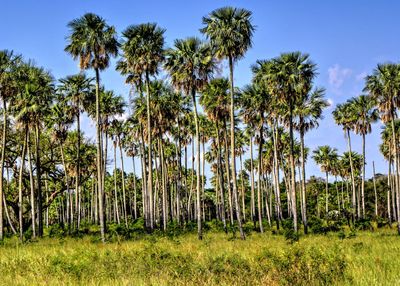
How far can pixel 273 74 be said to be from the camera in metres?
37.3

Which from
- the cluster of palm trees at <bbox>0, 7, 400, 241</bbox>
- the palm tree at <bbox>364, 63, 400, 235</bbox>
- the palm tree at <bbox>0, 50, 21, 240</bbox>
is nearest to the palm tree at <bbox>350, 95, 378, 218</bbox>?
the cluster of palm trees at <bbox>0, 7, 400, 241</bbox>

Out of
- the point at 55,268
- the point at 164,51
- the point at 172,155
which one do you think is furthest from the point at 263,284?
the point at 172,155

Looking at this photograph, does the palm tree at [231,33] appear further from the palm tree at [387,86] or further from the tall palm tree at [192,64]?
the palm tree at [387,86]

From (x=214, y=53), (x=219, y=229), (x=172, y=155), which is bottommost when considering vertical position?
(x=219, y=229)

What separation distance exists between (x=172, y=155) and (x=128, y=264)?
188ft

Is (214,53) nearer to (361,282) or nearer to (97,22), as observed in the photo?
(97,22)

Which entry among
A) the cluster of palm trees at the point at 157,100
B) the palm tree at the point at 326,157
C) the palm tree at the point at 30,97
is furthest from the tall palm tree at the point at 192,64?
the palm tree at the point at 326,157

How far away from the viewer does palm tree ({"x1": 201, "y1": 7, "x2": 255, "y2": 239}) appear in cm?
3183

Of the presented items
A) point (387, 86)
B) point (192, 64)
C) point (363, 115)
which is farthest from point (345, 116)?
point (192, 64)

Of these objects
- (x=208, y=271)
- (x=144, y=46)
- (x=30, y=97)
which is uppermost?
(x=144, y=46)

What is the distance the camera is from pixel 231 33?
31.8 m

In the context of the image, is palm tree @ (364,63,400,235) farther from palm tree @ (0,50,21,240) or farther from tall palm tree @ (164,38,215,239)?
palm tree @ (0,50,21,240)

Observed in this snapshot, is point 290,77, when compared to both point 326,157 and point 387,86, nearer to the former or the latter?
point 387,86

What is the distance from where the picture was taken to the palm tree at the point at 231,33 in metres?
31.8
